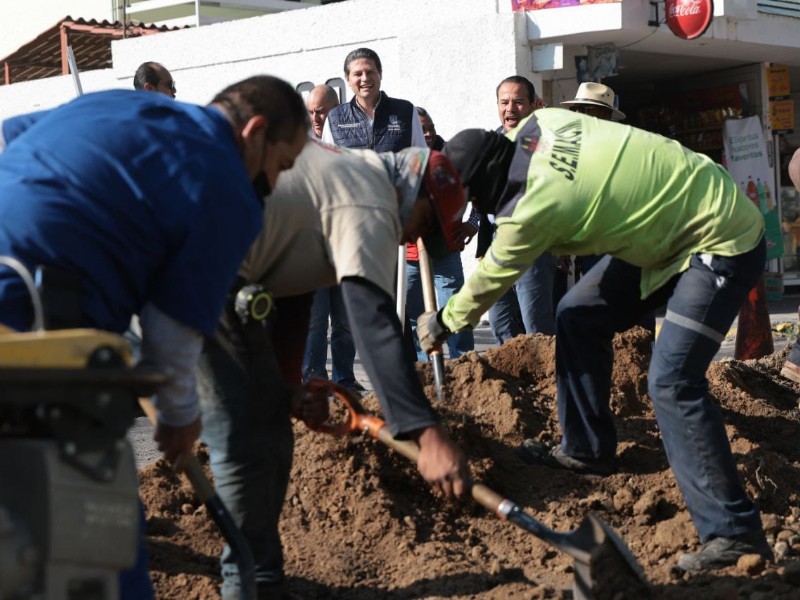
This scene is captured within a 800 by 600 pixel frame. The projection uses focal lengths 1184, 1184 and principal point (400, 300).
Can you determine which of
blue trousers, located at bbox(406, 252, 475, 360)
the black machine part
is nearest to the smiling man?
blue trousers, located at bbox(406, 252, 475, 360)

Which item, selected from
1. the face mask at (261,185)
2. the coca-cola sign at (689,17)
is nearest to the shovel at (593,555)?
the face mask at (261,185)

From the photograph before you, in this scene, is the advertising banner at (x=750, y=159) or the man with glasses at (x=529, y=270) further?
the advertising banner at (x=750, y=159)

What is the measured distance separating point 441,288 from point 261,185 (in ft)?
17.1

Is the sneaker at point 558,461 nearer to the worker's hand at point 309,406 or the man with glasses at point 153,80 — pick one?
the worker's hand at point 309,406

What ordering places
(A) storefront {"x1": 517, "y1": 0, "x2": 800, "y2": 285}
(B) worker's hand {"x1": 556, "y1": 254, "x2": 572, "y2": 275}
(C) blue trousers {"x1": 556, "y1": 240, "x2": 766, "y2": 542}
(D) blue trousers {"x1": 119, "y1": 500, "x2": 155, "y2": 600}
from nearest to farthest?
(D) blue trousers {"x1": 119, "y1": 500, "x2": 155, "y2": 600} < (C) blue trousers {"x1": 556, "y1": 240, "x2": 766, "y2": 542} < (B) worker's hand {"x1": 556, "y1": 254, "x2": 572, "y2": 275} < (A) storefront {"x1": 517, "y1": 0, "x2": 800, "y2": 285}

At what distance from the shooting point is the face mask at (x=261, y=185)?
3.37 meters

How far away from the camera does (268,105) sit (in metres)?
3.28

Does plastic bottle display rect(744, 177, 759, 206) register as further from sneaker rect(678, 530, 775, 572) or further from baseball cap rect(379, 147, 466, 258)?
baseball cap rect(379, 147, 466, 258)

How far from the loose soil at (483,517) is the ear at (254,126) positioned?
1818 mm

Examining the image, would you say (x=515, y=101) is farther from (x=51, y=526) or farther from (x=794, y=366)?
(x=51, y=526)

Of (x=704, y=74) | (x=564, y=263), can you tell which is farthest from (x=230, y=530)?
(x=704, y=74)

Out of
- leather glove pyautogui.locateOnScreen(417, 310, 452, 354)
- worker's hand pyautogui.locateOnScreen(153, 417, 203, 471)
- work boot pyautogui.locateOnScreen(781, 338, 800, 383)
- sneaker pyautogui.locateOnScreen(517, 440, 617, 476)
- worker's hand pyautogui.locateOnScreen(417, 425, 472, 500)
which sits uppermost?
worker's hand pyautogui.locateOnScreen(153, 417, 203, 471)

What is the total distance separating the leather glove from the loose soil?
0.64 meters

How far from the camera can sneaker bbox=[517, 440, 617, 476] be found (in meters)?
5.61
